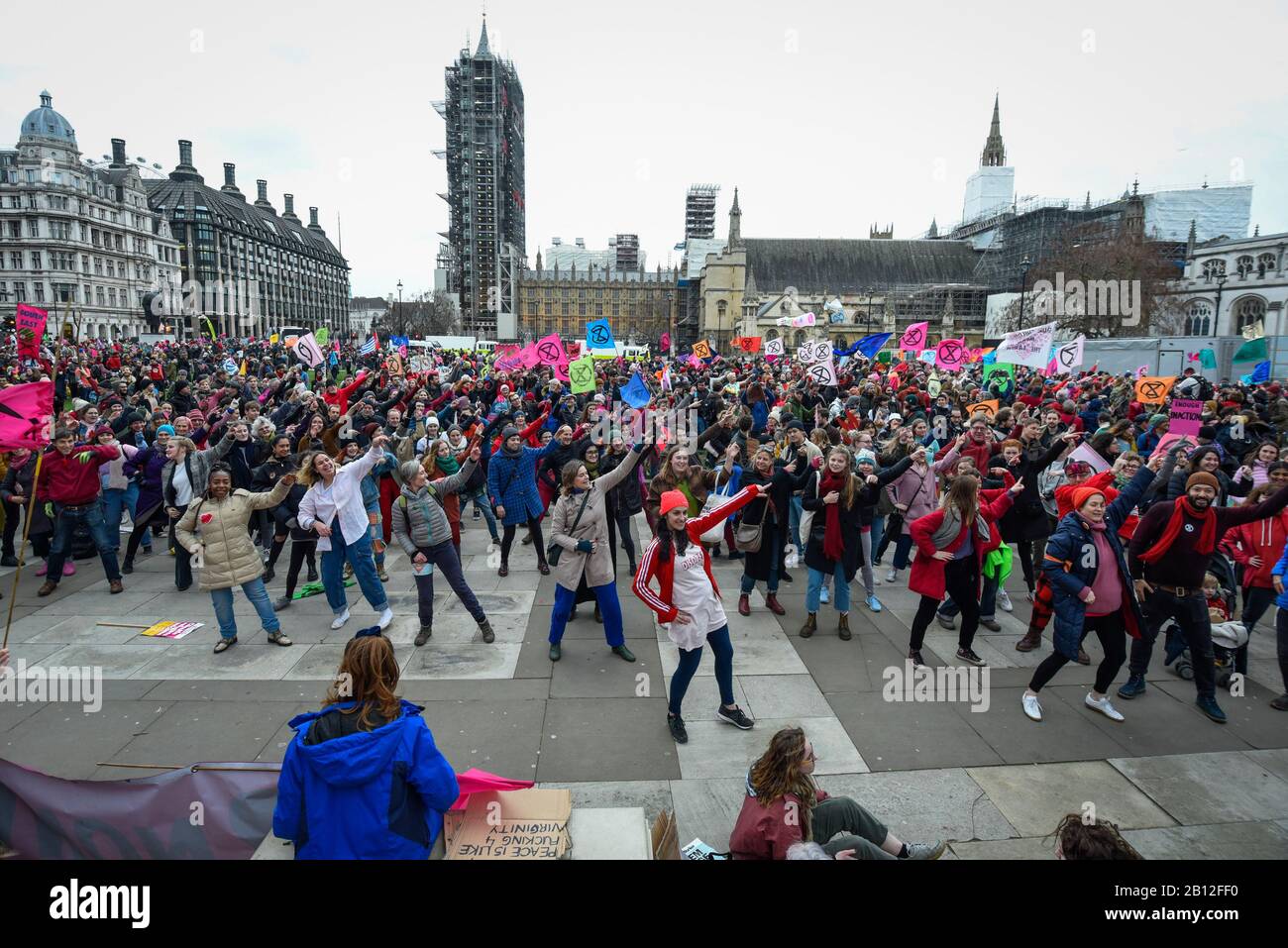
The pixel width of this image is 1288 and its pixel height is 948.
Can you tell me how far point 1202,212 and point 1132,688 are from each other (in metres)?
83.8

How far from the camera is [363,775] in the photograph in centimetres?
267

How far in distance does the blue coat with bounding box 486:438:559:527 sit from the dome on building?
4028 inches

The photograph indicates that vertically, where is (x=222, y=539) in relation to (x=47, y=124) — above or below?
below

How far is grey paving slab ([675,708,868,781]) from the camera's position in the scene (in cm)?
460

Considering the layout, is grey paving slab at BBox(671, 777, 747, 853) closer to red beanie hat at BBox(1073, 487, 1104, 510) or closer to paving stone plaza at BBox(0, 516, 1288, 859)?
paving stone plaza at BBox(0, 516, 1288, 859)

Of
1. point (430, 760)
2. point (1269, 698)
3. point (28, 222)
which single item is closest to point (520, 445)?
point (430, 760)

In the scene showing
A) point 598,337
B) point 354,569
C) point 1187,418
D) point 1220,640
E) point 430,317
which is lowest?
point 1220,640

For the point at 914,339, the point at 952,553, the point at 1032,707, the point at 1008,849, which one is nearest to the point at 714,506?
the point at 952,553

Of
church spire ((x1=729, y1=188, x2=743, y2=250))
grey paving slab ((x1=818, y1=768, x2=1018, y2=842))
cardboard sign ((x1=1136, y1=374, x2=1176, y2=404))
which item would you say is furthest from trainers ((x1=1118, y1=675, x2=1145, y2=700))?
church spire ((x1=729, y1=188, x2=743, y2=250))

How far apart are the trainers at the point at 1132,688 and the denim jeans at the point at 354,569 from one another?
6506mm

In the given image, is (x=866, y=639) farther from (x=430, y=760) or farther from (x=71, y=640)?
(x=71, y=640)

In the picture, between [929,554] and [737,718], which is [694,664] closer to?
[737,718]

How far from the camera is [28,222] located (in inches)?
3012

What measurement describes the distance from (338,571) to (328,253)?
157 m
